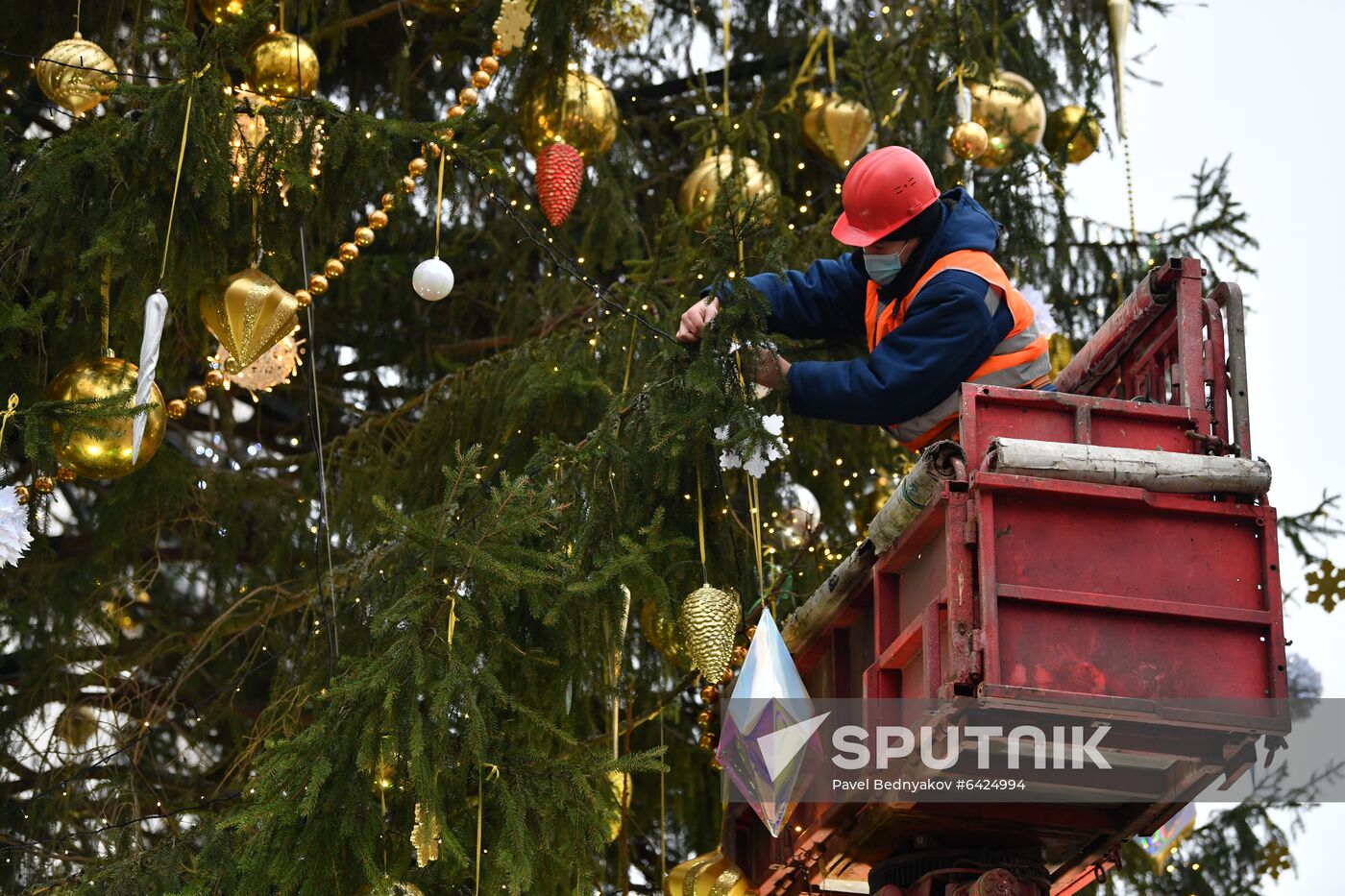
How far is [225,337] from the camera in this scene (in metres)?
6.91

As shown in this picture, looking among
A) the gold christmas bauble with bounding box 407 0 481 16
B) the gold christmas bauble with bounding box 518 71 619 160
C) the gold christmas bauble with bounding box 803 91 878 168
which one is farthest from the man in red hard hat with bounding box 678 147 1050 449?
the gold christmas bauble with bounding box 803 91 878 168

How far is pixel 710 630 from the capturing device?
6.41 meters

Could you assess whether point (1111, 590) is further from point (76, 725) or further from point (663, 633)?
point (76, 725)

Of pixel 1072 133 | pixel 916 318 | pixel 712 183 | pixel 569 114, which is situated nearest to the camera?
pixel 916 318

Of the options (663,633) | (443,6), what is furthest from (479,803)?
(443,6)

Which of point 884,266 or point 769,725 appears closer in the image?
point 769,725

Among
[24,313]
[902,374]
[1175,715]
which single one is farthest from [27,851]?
[1175,715]

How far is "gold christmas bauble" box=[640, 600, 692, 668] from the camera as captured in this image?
6.86m

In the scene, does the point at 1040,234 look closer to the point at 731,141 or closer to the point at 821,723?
the point at 731,141

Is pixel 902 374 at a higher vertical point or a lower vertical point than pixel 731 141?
lower

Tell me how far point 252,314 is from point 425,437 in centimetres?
268

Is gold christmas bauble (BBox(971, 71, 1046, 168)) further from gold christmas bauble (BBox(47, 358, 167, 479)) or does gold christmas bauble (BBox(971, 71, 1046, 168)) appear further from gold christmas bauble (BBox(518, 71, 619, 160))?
gold christmas bauble (BBox(47, 358, 167, 479))

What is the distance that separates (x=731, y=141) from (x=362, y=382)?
3.28 meters

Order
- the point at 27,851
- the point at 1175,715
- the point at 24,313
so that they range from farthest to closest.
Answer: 1. the point at 27,851
2. the point at 24,313
3. the point at 1175,715
